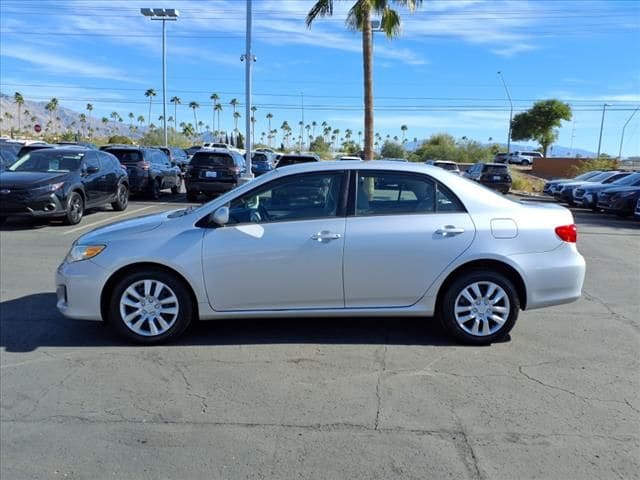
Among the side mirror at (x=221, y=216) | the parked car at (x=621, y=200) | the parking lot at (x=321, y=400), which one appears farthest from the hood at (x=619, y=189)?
the side mirror at (x=221, y=216)

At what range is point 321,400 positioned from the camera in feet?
12.8

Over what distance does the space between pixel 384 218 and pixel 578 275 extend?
185 cm

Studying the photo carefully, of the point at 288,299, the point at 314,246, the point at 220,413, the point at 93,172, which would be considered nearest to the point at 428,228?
the point at 314,246

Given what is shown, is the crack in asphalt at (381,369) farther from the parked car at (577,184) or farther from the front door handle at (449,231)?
the parked car at (577,184)

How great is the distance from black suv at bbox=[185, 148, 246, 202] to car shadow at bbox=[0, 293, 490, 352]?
38.7 feet

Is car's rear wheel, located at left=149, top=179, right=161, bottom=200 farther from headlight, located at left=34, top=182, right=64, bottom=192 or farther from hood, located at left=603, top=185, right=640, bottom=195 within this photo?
hood, located at left=603, top=185, right=640, bottom=195

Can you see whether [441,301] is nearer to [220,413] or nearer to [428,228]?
[428,228]

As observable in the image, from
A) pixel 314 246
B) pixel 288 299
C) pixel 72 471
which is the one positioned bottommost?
pixel 72 471

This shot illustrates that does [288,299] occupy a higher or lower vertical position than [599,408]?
higher

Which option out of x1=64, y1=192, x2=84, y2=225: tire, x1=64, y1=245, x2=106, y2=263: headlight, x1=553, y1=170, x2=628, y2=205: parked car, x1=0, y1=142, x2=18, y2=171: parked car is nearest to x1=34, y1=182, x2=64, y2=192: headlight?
x1=64, y1=192, x2=84, y2=225: tire

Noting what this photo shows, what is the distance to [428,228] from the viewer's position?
4.84 meters

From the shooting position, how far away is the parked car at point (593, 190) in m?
18.4

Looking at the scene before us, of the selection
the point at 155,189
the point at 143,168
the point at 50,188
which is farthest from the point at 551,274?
Result: the point at 155,189

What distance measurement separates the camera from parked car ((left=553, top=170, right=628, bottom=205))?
22.0m
